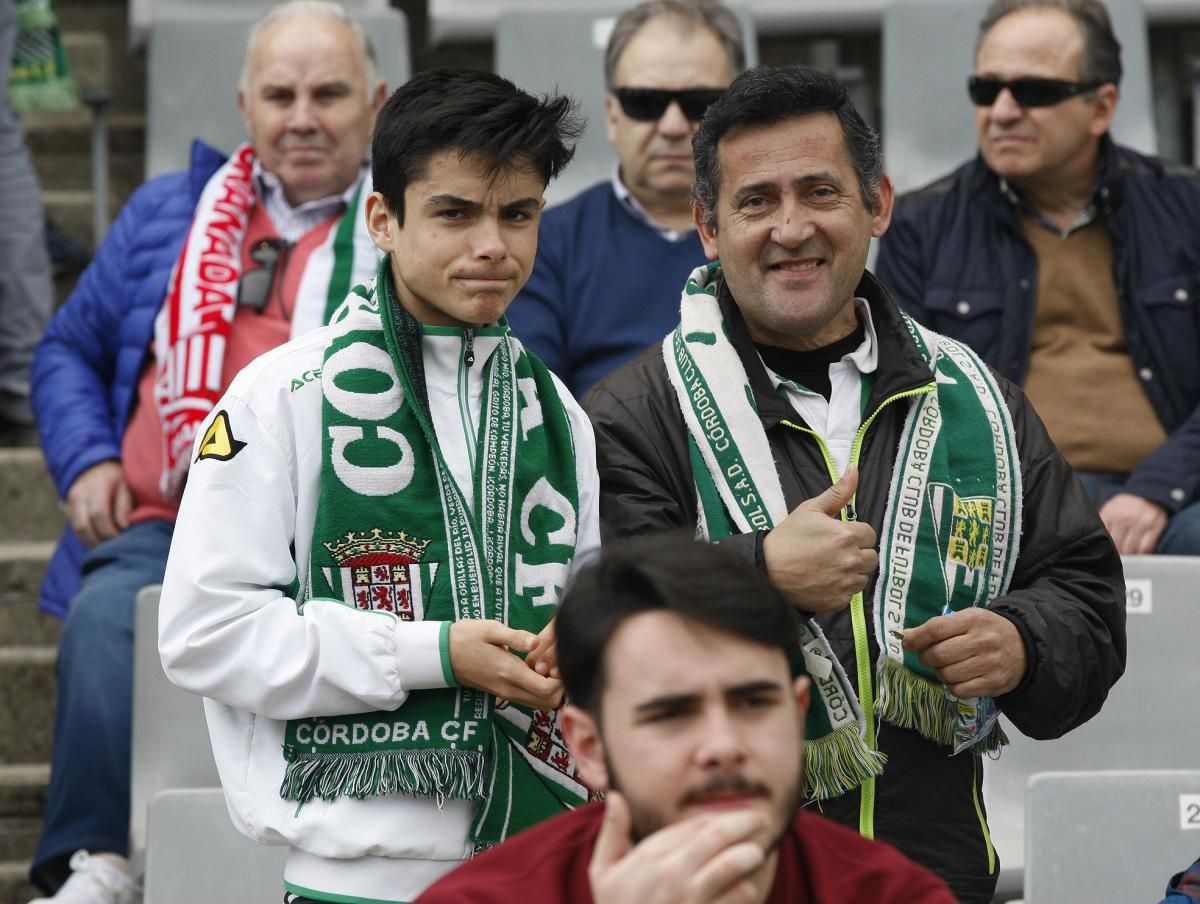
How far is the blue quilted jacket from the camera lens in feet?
11.6

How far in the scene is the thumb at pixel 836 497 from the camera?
2064 millimetres

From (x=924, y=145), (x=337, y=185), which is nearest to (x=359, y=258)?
(x=337, y=185)

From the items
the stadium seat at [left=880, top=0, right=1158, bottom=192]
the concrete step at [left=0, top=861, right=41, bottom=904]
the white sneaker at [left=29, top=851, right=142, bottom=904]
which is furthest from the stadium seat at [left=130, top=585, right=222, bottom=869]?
the stadium seat at [left=880, top=0, right=1158, bottom=192]

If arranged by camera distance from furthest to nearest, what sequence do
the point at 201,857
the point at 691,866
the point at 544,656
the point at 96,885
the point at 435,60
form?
the point at 435,60, the point at 96,885, the point at 201,857, the point at 544,656, the point at 691,866

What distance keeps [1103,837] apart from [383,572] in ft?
3.74

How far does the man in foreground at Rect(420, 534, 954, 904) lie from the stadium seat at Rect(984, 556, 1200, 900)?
1.68m

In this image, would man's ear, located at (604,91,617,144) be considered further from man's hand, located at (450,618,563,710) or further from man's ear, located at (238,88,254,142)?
man's hand, located at (450,618,563,710)

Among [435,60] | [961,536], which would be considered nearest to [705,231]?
[961,536]

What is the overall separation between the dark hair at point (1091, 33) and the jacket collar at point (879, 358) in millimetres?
1658

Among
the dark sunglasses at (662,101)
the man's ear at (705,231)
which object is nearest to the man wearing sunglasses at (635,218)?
the dark sunglasses at (662,101)

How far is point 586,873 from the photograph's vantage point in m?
1.50

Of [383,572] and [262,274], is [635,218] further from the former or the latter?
[383,572]

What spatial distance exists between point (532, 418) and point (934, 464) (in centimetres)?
51

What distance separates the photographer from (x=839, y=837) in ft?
5.13
